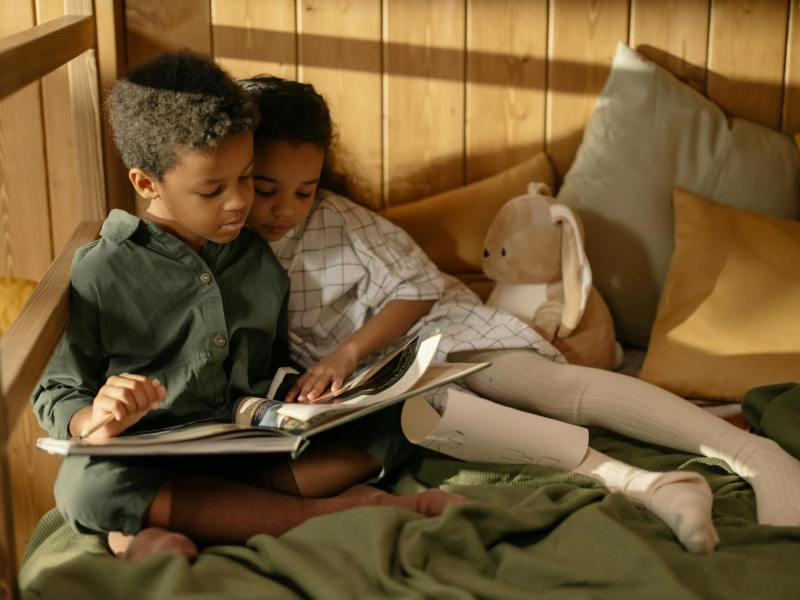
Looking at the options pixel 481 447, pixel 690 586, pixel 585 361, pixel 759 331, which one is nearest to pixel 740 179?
pixel 759 331

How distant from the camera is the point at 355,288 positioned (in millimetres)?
1477

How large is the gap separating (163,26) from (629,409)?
931 millimetres

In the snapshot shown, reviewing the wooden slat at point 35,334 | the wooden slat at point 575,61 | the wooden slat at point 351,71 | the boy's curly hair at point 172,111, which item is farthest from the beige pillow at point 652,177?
the wooden slat at point 35,334

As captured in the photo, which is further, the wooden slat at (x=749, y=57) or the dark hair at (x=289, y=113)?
the wooden slat at (x=749, y=57)

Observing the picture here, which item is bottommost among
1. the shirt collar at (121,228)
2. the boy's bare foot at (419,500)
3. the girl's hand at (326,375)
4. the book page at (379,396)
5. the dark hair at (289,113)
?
the boy's bare foot at (419,500)

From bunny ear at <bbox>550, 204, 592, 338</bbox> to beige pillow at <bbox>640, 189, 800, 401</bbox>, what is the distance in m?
0.13

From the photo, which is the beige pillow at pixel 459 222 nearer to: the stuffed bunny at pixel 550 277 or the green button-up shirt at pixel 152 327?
the stuffed bunny at pixel 550 277

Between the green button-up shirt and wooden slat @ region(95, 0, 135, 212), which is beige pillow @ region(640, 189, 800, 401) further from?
wooden slat @ region(95, 0, 135, 212)

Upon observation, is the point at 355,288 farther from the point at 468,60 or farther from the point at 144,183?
the point at 468,60

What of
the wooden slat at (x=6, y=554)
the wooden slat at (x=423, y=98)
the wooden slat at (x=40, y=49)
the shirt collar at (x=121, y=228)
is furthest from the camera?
the wooden slat at (x=423, y=98)

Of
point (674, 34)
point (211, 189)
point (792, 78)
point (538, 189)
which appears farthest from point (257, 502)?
point (792, 78)

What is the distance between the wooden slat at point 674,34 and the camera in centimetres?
169

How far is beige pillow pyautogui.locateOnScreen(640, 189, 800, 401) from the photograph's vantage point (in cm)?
145

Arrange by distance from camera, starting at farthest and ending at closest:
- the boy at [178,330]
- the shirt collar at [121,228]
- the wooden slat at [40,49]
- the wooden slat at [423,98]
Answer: the wooden slat at [423,98]
the shirt collar at [121,228]
the boy at [178,330]
the wooden slat at [40,49]
